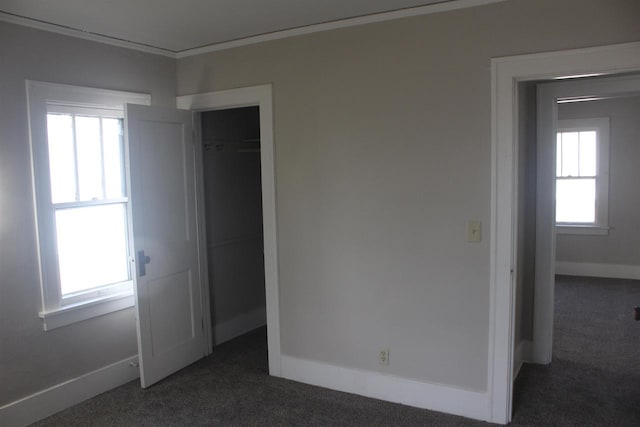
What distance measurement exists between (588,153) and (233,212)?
502 centimetres

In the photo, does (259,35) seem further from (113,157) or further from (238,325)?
(238,325)

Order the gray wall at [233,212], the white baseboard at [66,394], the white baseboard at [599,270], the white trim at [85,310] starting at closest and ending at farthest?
1. the white baseboard at [66,394]
2. the white trim at [85,310]
3. the gray wall at [233,212]
4. the white baseboard at [599,270]

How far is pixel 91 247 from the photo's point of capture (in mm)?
3529

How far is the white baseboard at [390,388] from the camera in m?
3.07

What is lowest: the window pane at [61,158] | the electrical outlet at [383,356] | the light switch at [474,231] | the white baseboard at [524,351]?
the white baseboard at [524,351]

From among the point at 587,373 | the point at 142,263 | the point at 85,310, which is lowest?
the point at 587,373

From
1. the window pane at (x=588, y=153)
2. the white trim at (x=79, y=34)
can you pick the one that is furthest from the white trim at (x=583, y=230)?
the white trim at (x=79, y=34)

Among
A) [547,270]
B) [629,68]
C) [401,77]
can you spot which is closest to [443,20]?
[401,77]

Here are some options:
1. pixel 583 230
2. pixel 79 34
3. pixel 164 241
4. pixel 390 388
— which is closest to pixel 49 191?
pixel 164 241

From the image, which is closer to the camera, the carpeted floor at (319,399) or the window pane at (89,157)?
the carpeted floor at (319,399)

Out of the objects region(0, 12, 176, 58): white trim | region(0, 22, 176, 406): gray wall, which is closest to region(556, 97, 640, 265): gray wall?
region(0, 12, 176, 58): white trim

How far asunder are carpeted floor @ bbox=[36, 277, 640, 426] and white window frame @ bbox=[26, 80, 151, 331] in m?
0.65

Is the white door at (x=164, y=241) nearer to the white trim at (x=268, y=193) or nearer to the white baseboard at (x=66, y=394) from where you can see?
the white baseboard at (x=66, y=394)

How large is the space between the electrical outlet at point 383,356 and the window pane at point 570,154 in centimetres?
496
